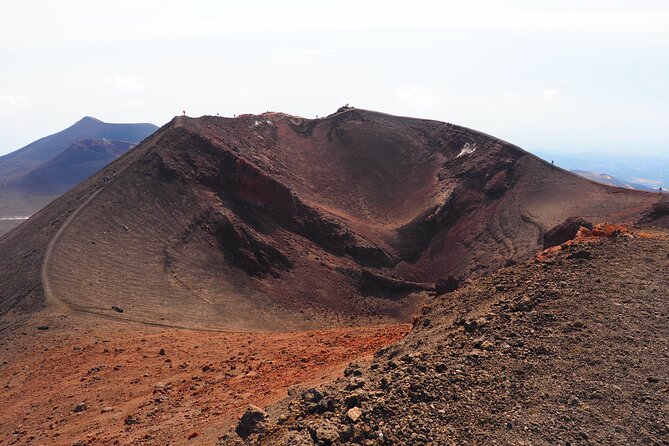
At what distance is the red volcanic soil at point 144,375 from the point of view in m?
12.6

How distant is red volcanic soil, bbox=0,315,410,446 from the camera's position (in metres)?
12.6

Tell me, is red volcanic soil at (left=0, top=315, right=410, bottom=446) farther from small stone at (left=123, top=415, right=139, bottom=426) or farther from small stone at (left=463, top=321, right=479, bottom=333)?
small stone at (left=463, top=321, right=479, bottom=333)

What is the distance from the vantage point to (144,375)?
1666 centimetres

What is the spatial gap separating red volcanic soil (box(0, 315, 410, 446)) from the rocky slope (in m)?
3.40

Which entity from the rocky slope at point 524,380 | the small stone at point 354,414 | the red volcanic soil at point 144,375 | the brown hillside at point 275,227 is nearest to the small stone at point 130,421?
the red volcanic soil at point 144,375

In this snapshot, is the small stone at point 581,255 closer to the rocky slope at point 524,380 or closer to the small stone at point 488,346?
the rocky slope at point 524,380

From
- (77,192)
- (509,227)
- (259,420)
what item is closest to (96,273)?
(77,192)

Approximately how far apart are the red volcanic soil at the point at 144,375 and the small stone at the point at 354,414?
13.2 feet

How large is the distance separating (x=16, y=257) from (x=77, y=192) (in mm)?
9070

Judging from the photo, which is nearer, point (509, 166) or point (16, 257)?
point (16, 257)

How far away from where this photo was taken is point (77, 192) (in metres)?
36.7

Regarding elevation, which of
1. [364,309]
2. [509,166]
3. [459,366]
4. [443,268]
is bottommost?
[364,309]

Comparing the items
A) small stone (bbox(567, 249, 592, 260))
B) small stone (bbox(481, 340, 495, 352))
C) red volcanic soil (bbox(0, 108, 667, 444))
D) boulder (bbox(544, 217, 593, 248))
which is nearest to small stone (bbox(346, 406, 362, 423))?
small stone (bbox(481, 340, 495, 352))

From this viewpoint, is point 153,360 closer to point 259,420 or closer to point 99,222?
point 259,420
